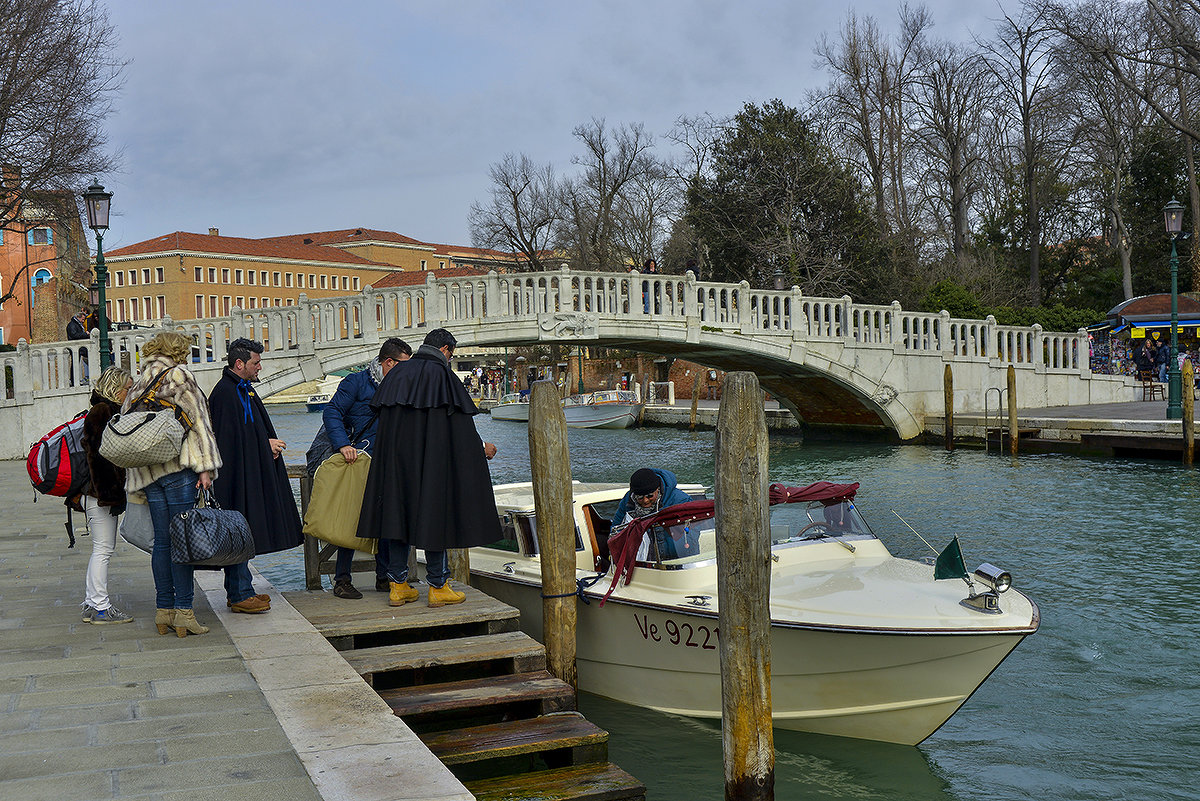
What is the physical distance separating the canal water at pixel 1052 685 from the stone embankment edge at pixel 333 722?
176cm

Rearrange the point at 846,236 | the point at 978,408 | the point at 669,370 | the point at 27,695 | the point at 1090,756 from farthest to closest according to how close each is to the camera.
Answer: the point at 669,370, the point at 846,236, the point at 978,408, the point at 1090,756, the point at 27,695

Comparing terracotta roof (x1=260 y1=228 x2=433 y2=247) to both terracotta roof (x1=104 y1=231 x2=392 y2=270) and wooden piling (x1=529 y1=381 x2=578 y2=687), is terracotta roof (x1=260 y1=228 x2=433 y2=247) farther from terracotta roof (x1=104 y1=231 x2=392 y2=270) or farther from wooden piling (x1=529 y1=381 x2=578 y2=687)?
wooden piling (x1=529 y1=381 x2=578 y2=687)

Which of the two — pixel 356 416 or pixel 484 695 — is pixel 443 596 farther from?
pixel 356 416

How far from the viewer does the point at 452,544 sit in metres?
4.89

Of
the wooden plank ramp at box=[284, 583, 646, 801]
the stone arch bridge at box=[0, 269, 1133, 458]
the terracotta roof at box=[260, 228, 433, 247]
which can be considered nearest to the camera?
the wooden plank ramp at box=[284, 583, 646, 801]

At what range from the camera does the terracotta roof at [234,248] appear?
65.1 m

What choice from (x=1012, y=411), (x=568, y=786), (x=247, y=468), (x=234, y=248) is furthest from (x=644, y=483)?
(x=234, y=248)

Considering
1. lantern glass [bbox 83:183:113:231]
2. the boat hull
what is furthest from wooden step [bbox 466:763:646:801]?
lantern glass [bbox 83:183:113:231]

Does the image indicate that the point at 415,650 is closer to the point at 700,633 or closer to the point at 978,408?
the point at 700,633

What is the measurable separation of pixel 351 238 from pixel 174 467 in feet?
262

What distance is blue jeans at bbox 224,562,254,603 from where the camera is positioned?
4.95 meters

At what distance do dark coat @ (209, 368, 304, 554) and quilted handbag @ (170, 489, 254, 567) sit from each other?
1.49 ft

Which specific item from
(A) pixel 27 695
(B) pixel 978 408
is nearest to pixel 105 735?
(A) pixel 27 695

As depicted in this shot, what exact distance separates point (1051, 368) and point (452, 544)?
1802 cm
